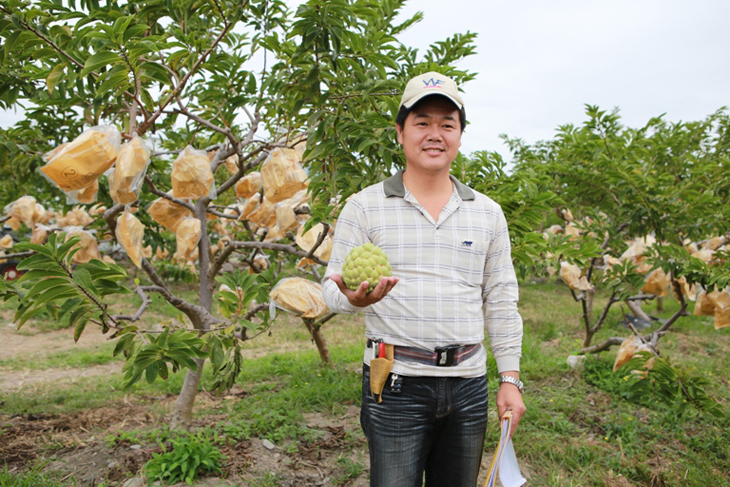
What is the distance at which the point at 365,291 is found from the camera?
3.49ft

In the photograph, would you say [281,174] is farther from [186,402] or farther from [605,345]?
[605,345]

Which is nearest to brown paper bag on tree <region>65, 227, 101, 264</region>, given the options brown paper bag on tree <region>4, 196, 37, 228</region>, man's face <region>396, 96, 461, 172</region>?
man's face <region>396, 96, 461, 172</region>

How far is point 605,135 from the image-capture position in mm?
3625

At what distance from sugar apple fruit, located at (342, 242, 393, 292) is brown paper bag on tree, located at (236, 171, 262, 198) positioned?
5.29 ft

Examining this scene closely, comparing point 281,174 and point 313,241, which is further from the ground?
point 281,174

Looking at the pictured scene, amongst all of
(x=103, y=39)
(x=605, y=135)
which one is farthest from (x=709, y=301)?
(x=103, y=39)

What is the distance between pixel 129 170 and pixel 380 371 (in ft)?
3.63

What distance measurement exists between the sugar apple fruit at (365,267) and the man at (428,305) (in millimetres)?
95

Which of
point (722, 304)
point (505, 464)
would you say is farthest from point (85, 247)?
point (722, 304)

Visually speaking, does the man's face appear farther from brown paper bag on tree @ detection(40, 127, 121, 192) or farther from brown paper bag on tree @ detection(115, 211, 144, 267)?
brown paper bag on tree @ detection(115, 211, 144, 267)

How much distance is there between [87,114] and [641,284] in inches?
130

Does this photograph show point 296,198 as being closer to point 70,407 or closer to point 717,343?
point 70,407

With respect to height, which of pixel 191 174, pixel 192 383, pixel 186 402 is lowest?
pixel 186 402

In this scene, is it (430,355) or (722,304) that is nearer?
(430,355)
